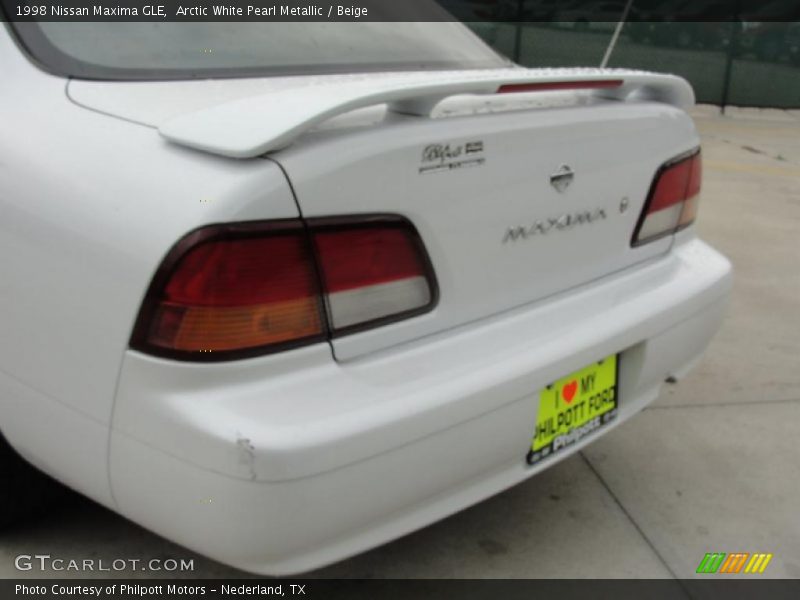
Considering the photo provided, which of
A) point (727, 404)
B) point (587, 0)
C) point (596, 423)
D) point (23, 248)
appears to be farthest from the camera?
point (587, 0)

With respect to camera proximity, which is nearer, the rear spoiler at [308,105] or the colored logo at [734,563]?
the rear spoiler at [308,105]

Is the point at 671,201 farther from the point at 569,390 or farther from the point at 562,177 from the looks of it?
the point at 569,390

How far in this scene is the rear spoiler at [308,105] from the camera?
161 centimetres

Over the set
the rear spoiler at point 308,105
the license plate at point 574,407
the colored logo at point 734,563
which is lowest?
the colored logo at point 734,563

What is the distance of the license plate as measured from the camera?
6.80ft

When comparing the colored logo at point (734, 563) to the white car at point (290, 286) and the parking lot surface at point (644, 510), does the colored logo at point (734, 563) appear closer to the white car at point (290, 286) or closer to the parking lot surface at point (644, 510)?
the parking lot surface at point (644, 510)

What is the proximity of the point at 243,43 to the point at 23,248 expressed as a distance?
0.82m

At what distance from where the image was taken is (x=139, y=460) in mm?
1673

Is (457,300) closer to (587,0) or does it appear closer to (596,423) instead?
(596,423)

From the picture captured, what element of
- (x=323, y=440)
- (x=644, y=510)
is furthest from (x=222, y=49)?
(x=644, y=510)

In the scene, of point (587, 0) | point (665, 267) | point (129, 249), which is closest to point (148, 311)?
point (129, 249)

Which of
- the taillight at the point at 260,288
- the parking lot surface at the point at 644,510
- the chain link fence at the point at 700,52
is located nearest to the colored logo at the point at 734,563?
the parking lot surface at the point at 644,510

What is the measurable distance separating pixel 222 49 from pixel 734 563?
189cm

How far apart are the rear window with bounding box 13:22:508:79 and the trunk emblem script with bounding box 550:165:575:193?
2.02ft
